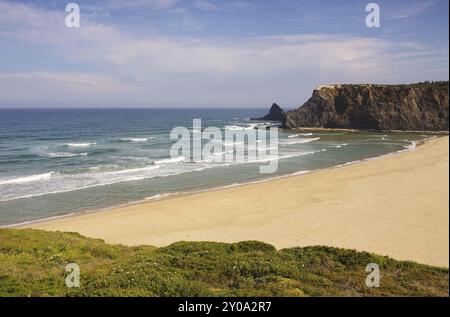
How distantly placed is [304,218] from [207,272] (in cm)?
1288

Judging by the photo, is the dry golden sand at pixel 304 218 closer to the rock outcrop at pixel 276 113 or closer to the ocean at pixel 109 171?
the ocean at pixel 109 171

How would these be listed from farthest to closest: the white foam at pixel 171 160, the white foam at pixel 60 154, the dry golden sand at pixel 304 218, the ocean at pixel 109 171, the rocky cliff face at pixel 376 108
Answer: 1. the rocky cliff face at pixel 376 108
2. the white foam at pixel 60 154
3. the white foam at pixel 171 160
4. the ocean at pixel 109 171
5. the dry golden sand at pixel 304 218

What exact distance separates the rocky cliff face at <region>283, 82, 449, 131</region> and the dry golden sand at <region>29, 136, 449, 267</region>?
60.5m

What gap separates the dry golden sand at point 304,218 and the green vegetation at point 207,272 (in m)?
4.77

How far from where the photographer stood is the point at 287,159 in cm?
4900

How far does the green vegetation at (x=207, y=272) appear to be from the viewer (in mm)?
9852

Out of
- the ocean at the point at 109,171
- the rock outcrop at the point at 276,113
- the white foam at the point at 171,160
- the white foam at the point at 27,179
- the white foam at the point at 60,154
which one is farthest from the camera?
the rock outcrop at the point at 276,113

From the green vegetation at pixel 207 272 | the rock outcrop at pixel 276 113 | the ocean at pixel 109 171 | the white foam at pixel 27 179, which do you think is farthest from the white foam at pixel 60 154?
the rock outcrop at pixel 276 113

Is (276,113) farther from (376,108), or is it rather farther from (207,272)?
(207,272)
